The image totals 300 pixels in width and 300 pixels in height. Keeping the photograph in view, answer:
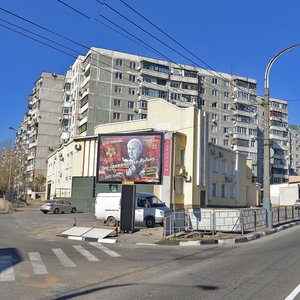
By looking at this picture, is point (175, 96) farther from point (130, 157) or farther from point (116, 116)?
point (130, 157)

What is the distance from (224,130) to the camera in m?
92.9

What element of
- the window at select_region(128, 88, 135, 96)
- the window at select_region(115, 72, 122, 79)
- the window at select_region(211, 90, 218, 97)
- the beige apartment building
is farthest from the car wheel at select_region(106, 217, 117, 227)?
the window at select_region(211, 90, 218, 97)

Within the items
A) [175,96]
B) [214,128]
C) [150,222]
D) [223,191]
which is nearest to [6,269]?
[150,222]

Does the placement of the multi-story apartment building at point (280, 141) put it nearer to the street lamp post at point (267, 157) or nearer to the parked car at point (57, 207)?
the parked car at point (57, 207)

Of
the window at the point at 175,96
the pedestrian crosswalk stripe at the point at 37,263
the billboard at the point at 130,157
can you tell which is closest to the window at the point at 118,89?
the window at the point at 175,96

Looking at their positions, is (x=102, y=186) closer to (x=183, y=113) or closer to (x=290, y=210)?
(x=183, y=113)

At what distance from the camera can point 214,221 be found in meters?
19.3

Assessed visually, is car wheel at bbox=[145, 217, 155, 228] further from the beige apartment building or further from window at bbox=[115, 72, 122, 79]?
window at bbox=[115, 72, 122, 79]

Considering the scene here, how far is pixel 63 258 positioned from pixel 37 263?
3.83 ft

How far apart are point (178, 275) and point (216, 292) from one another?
6.65 feet

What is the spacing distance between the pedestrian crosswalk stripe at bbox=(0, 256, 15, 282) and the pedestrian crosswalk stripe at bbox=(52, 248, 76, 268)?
53.7 inches

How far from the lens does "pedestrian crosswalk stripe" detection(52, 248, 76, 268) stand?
11434mm

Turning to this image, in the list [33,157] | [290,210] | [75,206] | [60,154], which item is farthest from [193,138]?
[33,157]

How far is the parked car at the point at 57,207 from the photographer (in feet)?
132
